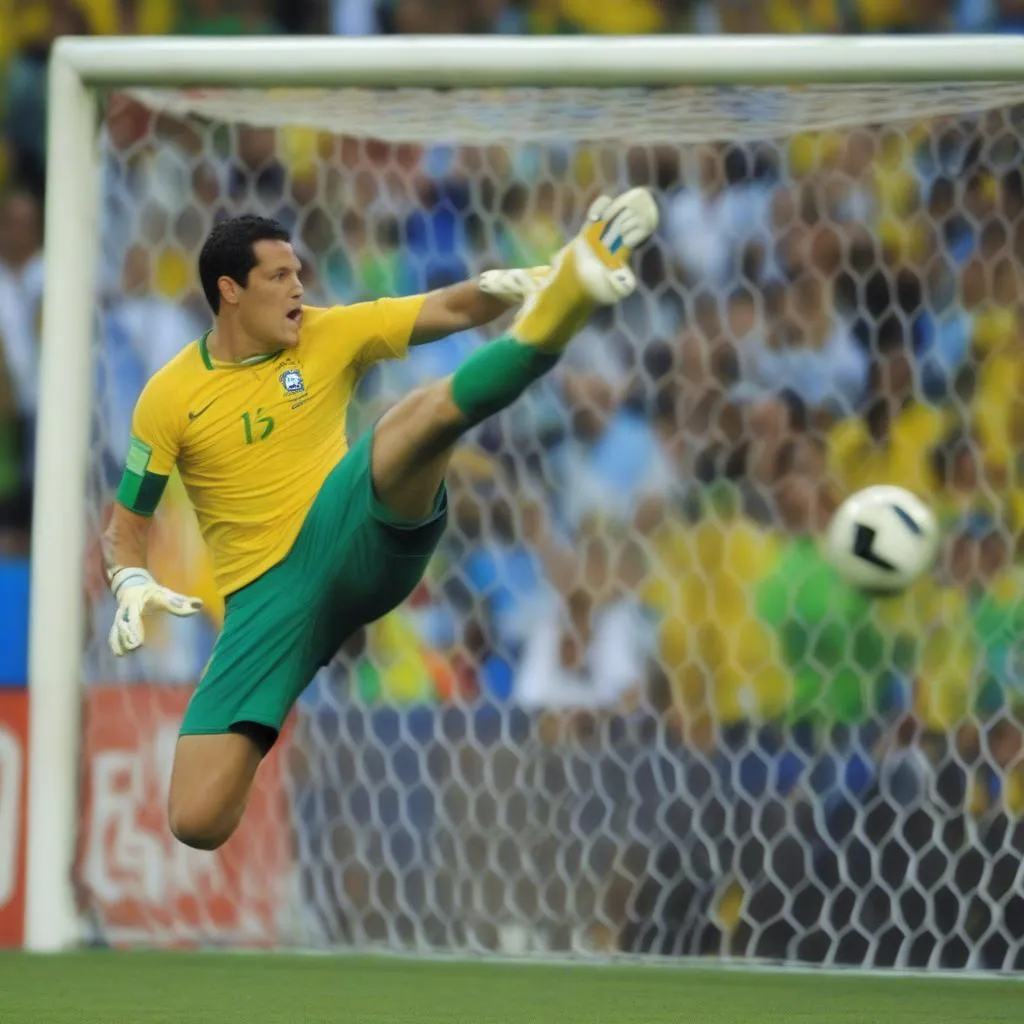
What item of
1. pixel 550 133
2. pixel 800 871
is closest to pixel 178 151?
pixel 550 133

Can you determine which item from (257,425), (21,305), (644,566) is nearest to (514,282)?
(257,425)

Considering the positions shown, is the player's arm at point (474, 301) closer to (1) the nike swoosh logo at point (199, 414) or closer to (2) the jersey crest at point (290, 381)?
(2) the jersey crest at point (290, 381)

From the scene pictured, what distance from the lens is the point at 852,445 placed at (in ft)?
17.4

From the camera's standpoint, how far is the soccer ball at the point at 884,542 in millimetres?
4332

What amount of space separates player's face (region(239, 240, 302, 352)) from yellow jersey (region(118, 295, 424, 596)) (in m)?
0.09

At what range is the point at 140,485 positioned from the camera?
155 inches

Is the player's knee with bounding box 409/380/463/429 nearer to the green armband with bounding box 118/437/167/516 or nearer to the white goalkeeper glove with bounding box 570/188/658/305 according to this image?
the white goalkeeper glove with bounding box 570/188/658/305

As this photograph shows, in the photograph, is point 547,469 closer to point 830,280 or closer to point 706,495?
point 706,495

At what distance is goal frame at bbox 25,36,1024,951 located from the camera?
4.86 m

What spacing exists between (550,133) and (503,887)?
6.32 feet

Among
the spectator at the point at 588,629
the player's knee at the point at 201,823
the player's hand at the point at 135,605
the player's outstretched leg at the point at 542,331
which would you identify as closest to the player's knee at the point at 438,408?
the player's outstretched leg at the point at 542,331

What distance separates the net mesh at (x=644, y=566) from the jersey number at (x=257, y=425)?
1370mm

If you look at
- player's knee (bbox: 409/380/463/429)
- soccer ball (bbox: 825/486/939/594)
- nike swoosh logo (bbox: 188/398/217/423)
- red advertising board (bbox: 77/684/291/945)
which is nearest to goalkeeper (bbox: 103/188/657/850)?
nike swoosh logo (bbox: 188/398/217/423)

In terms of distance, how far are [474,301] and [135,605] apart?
84 centimetres
